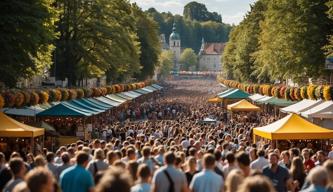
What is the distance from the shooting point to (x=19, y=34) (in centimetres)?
3475

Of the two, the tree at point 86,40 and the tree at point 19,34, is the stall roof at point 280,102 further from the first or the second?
the tree at point 19,34

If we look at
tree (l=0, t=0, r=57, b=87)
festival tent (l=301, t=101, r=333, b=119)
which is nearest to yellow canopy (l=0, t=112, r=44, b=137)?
tree (l=0, t=0, r=57, b=87)

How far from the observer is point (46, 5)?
37281 millimetres

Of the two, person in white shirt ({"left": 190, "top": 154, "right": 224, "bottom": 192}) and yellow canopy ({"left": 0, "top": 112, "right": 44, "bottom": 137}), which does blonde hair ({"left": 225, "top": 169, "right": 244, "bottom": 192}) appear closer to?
person in white shirt ({"left": 190, "top": 154, "right": 224, "bottom": 192})

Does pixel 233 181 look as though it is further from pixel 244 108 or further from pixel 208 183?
pixel 244 108

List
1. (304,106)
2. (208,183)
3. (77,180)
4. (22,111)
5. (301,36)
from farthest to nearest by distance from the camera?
(301,36), (304,106), (22,111), (77,180), (208,183)

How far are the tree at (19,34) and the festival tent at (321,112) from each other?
11.9 meters

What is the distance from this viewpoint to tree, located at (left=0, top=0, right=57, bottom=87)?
34.3 metres

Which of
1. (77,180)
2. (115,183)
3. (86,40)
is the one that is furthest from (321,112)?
(115,183)

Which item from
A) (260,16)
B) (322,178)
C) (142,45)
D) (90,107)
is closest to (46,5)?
(90,107)

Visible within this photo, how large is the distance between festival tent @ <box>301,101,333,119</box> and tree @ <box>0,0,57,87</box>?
11.9 m

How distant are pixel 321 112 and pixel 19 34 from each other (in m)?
13.3

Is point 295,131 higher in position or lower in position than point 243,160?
lower

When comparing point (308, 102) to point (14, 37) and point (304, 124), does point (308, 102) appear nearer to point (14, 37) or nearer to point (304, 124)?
point (14, 37)
